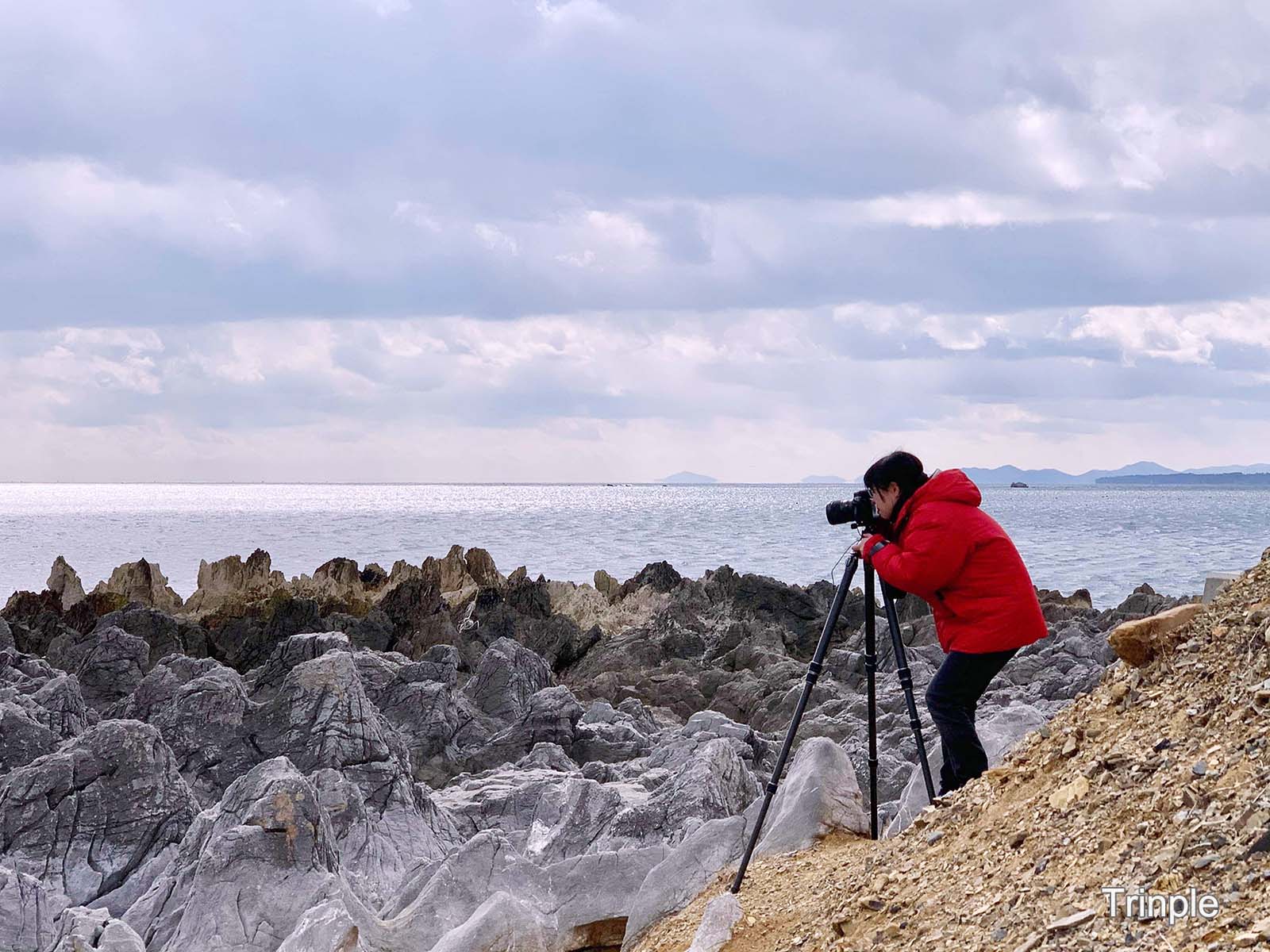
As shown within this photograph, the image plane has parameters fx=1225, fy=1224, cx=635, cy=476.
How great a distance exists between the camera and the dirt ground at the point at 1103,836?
13.2ft

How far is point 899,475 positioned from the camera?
278 inches

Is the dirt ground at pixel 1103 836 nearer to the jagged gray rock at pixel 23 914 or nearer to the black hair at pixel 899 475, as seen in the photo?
the black hair at pixel 899 475

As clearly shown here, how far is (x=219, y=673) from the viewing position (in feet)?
44.0

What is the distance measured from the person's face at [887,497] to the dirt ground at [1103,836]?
1.54m

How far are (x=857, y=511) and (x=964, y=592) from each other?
0.74 m

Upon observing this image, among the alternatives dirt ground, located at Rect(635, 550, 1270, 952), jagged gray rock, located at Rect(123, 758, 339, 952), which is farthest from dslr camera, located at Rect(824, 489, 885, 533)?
jagged gray rock, located at Rect(123, 758, 339, 952)

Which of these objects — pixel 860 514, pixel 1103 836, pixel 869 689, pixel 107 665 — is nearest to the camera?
pixel 1103 836

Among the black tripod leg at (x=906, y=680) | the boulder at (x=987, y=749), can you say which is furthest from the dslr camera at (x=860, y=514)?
the boulder at (x=987, y=749)

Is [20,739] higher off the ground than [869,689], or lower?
lower

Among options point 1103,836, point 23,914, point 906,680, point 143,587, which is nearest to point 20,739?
point 23,914

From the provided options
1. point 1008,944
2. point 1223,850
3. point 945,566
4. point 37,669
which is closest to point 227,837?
point 945,566

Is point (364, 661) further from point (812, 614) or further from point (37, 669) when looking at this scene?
point (812, 614)

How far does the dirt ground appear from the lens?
4031 millimetres

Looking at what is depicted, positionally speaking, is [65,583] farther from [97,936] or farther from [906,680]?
[906,680]
